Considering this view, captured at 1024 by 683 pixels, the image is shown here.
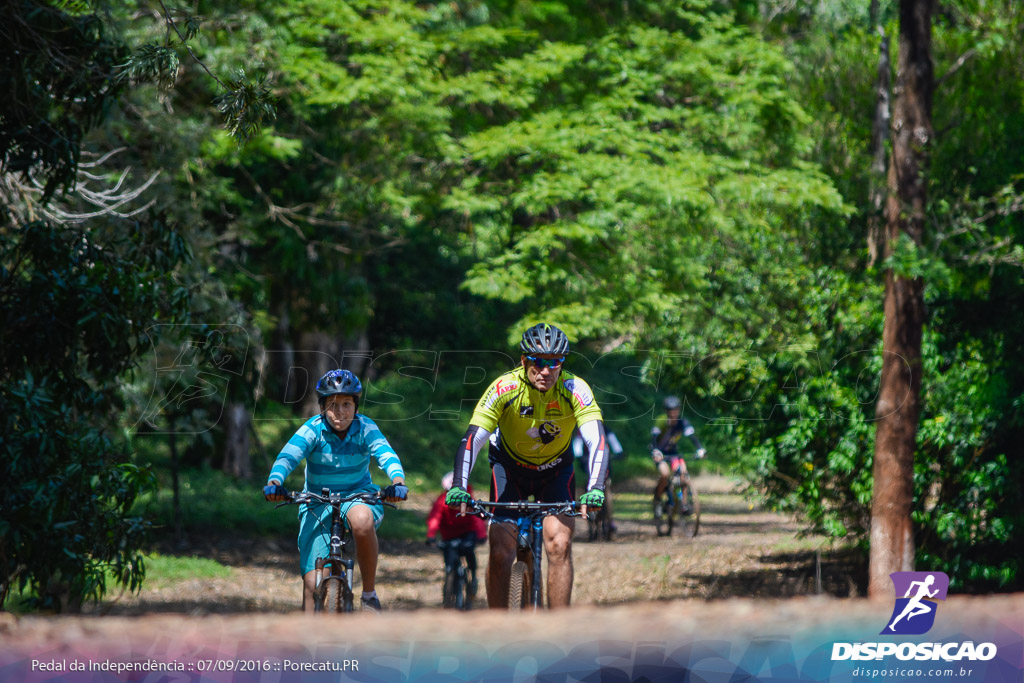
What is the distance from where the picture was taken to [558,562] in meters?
6.89

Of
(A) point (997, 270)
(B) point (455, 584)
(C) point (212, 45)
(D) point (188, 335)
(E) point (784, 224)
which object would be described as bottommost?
→ (B) point (455, 584)

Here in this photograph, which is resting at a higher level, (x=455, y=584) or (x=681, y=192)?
(x=681, y=192)

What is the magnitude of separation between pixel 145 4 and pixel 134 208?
3.55 m

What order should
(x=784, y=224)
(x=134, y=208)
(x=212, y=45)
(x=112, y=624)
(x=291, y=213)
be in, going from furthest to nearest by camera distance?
(x=291, y=213) < (x=784, y=224) < (x=212, y=45) < (x=134, y=208) < (x=112, y=624)

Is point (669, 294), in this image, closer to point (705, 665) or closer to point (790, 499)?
point (790, 499)

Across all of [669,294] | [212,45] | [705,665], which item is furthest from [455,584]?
[212,45]

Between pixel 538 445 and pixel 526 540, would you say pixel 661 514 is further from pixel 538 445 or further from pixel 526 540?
pixel 526 540

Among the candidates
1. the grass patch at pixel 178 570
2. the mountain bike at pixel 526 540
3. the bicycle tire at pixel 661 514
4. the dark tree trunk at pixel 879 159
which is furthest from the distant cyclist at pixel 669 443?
the mountain bike at pixel 526 540

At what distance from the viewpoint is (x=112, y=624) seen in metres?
4.64

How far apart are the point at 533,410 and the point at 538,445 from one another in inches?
11.6

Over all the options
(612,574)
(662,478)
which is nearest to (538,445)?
(612,574)

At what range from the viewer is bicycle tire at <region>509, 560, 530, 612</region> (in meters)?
6.85

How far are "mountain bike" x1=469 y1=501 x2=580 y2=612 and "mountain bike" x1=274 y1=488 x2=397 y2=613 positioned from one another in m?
0.78

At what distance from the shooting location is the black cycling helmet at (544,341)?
7090 mm
